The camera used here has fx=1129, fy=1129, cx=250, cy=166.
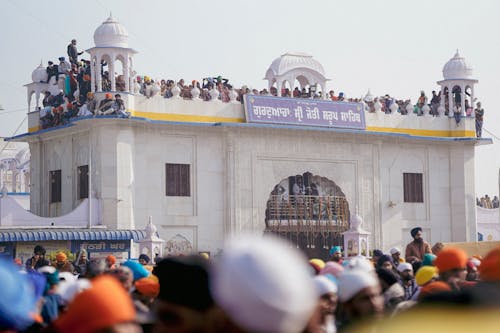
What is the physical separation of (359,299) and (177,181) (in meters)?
27.9

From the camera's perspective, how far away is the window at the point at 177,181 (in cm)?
3388

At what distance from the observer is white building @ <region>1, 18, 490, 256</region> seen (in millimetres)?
33125

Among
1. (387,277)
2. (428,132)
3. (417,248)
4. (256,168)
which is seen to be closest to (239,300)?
(387,277)

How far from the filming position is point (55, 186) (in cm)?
3544

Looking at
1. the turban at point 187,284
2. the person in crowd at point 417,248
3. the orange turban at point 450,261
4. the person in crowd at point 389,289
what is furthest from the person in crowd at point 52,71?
the turban at point 187,284

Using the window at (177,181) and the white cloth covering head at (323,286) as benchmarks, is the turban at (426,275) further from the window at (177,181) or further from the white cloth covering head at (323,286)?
the window at (177,181)

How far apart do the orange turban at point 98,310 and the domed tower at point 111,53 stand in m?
28.9

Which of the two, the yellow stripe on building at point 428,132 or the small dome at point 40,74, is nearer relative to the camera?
the small dome at point 40,74

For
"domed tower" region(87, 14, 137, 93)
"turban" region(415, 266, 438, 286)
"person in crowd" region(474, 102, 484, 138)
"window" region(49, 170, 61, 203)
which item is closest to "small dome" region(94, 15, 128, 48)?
"domed tower" region(87, 14, 137, 93)

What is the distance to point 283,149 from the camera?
35562mm

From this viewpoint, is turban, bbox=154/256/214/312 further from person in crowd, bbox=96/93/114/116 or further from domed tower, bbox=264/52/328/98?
domed tower, bbox=264/52/328/98

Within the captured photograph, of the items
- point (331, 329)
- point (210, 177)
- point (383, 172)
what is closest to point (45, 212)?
point (210, 177)

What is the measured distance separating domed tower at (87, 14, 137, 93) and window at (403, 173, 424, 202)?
10.5 metres

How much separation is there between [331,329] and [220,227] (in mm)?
28138
